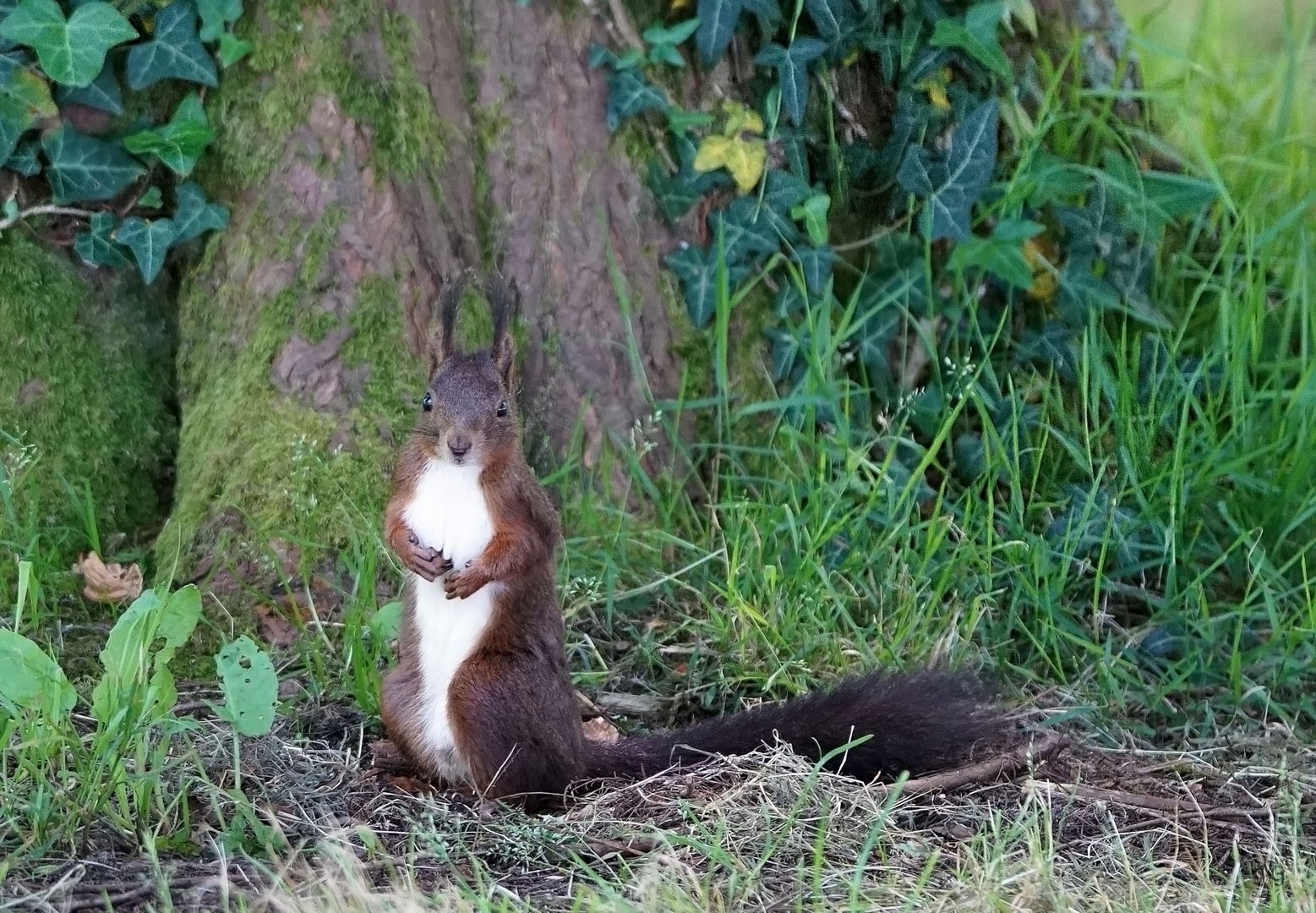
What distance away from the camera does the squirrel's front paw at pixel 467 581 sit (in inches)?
102

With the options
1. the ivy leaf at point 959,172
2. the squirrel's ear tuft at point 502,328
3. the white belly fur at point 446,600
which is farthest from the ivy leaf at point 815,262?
the white belly fur at point 446,600

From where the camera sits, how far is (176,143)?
Result: 11.0 ft

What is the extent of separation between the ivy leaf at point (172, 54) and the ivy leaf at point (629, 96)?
0.91m

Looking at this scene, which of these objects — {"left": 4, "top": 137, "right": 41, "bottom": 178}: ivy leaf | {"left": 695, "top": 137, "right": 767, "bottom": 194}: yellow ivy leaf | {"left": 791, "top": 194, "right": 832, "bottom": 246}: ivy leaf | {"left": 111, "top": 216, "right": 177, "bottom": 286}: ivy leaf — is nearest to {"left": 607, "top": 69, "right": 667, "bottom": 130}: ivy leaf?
{"left": 695, "top": 137, "right": 767, "bottom": 194}: yellow ivy leaf

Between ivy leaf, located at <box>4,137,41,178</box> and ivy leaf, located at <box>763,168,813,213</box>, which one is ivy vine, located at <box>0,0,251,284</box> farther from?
ivy leaf, located at <box>763,168,813,213</box>

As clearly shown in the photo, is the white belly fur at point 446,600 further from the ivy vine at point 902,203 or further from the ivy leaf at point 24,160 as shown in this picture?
the ivy leaf at point 24,160

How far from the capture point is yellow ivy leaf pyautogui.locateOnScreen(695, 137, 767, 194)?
3.60 m

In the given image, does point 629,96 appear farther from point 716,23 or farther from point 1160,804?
point 1160,804

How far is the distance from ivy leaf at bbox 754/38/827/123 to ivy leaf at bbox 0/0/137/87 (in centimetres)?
147

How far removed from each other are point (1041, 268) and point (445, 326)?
1.75 m

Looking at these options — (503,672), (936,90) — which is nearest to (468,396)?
(503,672)

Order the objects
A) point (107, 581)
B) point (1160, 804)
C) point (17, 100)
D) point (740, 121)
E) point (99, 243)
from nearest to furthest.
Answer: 1. point (1160, 804)
2. point (107, 581)
3. point (17, 100)
4. point (99, 243)
5. point (740, 121)

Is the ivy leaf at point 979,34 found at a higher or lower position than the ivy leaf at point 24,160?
higher

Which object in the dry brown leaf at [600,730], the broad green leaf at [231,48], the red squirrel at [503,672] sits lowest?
the dry brown leaf at [600,730]
